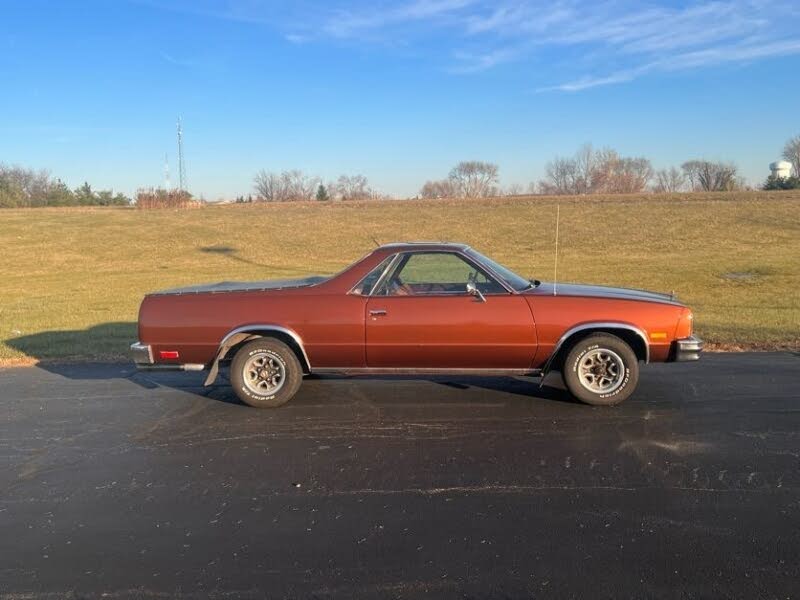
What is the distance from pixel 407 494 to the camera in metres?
4.27

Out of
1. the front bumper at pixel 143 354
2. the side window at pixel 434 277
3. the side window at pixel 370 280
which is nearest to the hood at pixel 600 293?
the side window at pixel 434 277

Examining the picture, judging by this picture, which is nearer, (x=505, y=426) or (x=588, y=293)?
(x=505, y=426)

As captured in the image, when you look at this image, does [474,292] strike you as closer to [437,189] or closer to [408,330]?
[408,330]

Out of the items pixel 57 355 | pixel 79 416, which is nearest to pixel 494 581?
pixel 79 416

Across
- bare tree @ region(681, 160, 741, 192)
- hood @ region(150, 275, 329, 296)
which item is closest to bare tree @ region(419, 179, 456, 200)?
bare tree @ region(681, 160, 741, 192)

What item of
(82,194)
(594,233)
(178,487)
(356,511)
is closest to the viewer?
(356,511)

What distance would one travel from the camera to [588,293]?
627 cm

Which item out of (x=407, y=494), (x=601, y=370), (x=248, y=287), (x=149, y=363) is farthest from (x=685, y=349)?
(x=149, y=363)

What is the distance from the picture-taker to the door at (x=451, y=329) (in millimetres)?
6043

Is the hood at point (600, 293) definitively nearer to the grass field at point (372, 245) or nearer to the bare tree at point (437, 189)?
the grass field at point (372, 245)

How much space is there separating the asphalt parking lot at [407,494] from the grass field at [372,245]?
350 centimetres

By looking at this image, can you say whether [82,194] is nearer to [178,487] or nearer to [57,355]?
[57,355]

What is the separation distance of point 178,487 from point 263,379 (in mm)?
1914

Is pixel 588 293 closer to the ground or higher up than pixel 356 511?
higher up
